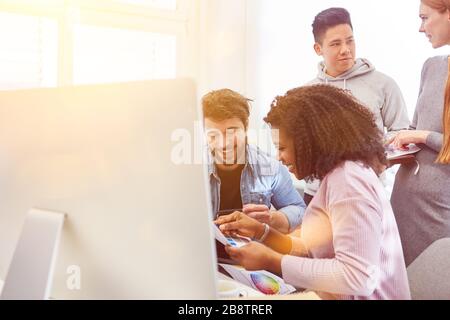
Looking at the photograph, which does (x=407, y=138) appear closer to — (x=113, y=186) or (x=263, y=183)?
(x=263, y=183)

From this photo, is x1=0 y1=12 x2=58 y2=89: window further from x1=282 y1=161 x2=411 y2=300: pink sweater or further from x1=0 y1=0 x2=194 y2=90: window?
x1=282 y1=161 x2=411 y2=300: pink sweater

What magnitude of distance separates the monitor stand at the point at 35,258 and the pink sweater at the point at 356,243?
0.82m

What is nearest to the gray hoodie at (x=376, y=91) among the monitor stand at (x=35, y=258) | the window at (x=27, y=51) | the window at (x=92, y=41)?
the window at (x=92, y=41)

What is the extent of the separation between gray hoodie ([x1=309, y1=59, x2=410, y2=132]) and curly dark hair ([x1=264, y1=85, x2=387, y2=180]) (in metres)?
0.06

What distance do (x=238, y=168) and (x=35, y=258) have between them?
1133 millimetres

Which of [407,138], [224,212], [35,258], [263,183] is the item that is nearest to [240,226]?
[224,212]

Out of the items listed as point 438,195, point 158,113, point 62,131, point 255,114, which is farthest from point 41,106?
point 438,195

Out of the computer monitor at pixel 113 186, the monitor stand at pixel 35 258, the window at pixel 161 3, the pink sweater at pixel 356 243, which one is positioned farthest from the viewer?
the window at pixel 161 3

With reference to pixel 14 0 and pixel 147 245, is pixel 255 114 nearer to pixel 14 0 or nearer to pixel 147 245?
pixel 14 0

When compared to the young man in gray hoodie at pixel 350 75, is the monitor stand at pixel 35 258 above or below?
below

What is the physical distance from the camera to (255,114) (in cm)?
174

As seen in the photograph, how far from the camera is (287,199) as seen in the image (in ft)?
5.56

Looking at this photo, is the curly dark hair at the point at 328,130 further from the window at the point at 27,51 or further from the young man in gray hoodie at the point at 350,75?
the window at the point at 27,51

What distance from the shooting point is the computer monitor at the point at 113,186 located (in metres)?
0.55
